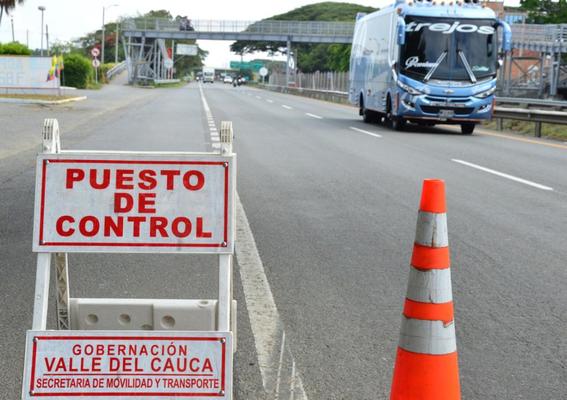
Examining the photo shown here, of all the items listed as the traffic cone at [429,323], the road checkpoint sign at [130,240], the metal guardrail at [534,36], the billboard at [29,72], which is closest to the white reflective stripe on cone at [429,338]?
the traffic cone at [429,323]

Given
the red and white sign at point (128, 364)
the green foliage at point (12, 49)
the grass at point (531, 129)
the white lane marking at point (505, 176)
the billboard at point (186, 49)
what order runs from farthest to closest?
1. the billboard at point (186, 49)
2. the green foliage at point (12, 49)
3. the grass at point (531, 129)
4. the white lane marking at point (505, 176)
5. the red and white sign at point (128, 364)

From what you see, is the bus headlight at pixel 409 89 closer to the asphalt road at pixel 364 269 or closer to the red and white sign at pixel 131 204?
the asphalt road at pixel 364 269

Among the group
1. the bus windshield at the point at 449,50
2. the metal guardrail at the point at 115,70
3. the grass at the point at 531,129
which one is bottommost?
the metal guardrail at the point at 115,70

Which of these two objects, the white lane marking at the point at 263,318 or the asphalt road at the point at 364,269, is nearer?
the white lane marking at the point at 263,318

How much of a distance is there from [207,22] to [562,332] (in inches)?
3253

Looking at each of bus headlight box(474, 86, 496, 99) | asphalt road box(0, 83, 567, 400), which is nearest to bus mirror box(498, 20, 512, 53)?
bus headlight box(474, 86, 496, 99)

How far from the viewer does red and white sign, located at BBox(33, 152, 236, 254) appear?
11.1 ft

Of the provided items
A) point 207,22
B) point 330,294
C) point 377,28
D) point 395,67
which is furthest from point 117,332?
point 207,22

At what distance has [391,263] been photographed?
6098 millimetres

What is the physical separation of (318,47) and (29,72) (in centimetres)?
9717

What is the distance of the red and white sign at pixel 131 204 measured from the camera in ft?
11.1

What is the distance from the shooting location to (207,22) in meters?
84.9

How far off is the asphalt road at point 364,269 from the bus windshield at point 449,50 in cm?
789

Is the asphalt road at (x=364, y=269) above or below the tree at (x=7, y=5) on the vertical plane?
below
